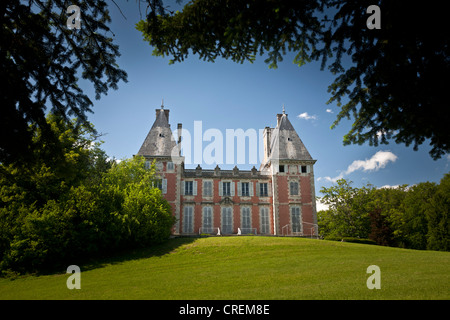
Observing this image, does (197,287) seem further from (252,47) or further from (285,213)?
(285,213)

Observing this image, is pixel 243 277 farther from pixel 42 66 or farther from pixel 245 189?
pixel 245 189

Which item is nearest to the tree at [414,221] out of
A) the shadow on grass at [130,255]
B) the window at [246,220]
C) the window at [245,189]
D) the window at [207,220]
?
the window at [246,220]

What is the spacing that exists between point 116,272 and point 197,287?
6.38 meters

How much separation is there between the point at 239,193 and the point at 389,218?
62.6 feet

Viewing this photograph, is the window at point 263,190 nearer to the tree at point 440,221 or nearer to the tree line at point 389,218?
the tree line at point 389,218

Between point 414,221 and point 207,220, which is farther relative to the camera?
point 414,221

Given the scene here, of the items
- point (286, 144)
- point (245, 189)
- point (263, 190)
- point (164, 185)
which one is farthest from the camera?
point (286, 144)

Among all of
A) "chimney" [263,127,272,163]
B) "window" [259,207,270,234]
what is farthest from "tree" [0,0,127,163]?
"chimney" [263,127,272,163]

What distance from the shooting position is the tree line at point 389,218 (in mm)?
29906

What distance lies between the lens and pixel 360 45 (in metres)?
4.86

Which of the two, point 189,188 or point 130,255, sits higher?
point 189,188

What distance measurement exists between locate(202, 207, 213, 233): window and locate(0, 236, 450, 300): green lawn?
36.0 ft

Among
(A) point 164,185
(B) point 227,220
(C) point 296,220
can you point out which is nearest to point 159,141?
(A) point 164,185
